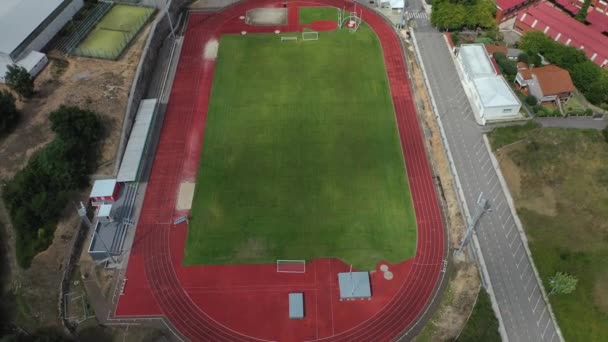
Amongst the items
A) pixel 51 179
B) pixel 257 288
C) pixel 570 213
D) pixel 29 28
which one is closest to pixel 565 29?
pixel 570 213

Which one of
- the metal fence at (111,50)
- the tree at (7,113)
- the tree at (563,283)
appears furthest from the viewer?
the metal fence at (111,50)

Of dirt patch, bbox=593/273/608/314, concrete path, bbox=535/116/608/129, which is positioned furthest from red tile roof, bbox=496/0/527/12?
dirt patch, bbox=593/273/608/314

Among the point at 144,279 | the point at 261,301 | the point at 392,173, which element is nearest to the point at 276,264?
the point at 261,301

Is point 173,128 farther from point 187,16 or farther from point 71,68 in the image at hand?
point 187,16

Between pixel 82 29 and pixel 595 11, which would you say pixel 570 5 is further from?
pixel 82 29

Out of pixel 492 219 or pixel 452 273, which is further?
pixel 492 219

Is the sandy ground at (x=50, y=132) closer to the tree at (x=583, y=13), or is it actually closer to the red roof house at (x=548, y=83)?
the red roof house at (x=548, y=83)

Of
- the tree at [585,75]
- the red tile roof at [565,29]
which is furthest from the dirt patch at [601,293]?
the red tile roof at [565,29]
